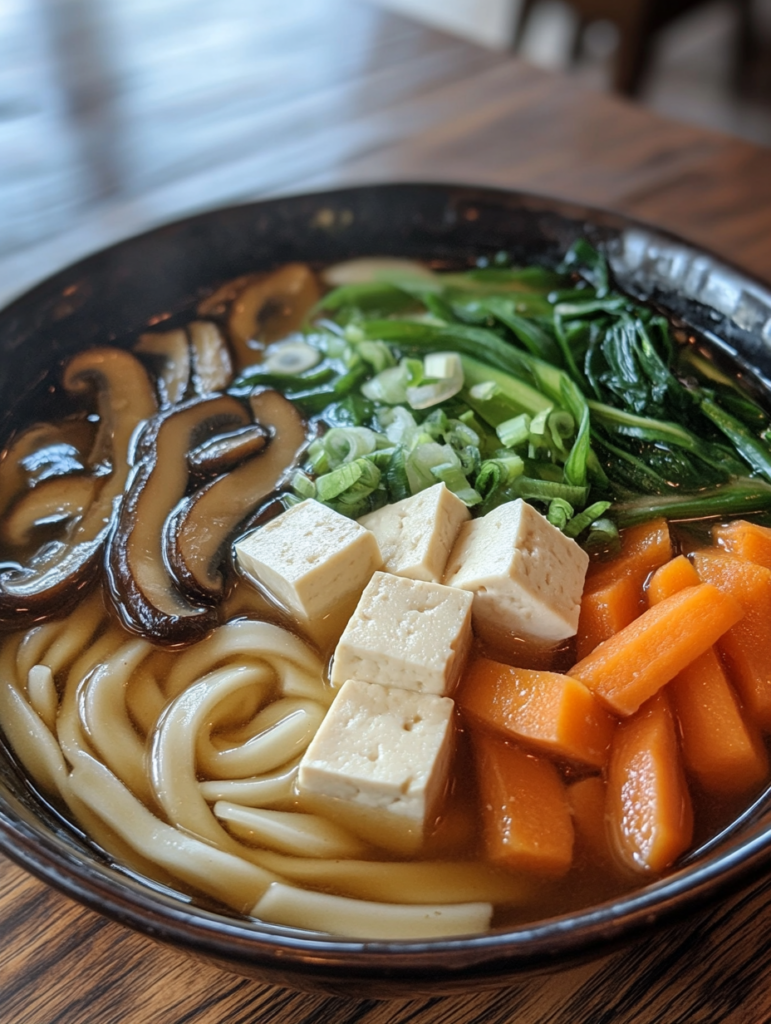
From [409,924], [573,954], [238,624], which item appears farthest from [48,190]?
[573,954]

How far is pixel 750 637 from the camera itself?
173cm

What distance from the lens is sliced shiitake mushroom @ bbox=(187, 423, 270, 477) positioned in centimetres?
212

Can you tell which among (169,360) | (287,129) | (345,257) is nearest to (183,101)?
(287,129)

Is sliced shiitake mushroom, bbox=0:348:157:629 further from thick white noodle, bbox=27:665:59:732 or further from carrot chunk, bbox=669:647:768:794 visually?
carrot chunk, bbox=669:647:768:794

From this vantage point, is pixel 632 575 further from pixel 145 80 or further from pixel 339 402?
pixel 145 80

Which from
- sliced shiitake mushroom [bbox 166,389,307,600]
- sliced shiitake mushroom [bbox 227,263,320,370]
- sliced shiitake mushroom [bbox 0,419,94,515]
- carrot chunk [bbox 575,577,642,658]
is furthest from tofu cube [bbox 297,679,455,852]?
sliced shiitake mushroom [bbox 227,263,320,370]

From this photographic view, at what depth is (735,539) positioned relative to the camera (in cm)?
196

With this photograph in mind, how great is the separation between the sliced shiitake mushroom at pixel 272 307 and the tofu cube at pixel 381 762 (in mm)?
1358

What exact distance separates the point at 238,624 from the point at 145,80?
9.25 feet

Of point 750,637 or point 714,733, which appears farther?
point 750,637

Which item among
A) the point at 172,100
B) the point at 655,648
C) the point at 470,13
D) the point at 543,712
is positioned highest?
the point at 470,13

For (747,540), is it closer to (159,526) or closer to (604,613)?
(604,613)

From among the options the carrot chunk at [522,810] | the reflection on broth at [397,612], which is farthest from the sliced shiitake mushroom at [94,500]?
the carrot chunk at [522,810]

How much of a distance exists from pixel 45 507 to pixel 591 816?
1.43 meters
